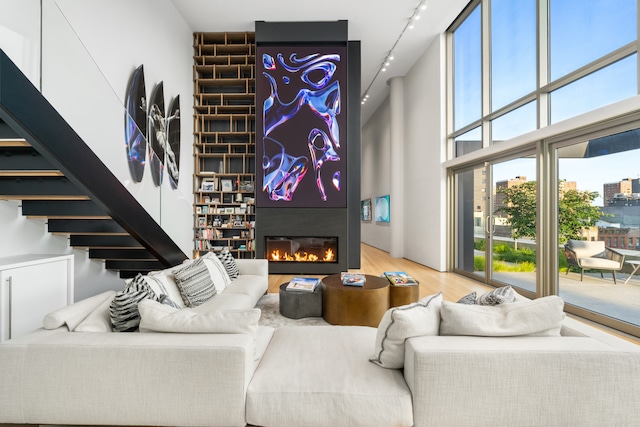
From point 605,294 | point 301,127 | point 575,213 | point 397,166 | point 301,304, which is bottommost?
point 301,304

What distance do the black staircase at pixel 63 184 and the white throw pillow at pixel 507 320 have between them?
2579 millimetres

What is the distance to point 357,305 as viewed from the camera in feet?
9.99

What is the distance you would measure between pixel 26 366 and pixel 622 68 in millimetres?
4780

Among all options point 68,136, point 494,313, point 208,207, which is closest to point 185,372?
point 494,313

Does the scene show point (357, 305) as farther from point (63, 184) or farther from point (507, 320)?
point (63, 184)

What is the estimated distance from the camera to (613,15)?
3.04 metres

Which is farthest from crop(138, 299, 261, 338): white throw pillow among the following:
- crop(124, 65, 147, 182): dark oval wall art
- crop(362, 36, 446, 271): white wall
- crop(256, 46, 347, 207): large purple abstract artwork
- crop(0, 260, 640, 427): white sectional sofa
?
crop(362, 36, 446, 271): white wall

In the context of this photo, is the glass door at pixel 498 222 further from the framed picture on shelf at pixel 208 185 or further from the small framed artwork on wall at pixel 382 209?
the framed picture on shelf at pixel 208 185

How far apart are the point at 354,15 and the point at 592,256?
4.93 meters

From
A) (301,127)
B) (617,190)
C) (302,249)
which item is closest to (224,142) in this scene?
(301,127)

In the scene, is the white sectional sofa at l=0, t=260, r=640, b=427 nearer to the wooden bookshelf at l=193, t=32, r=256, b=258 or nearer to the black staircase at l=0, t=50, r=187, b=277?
the black staircase at l=0, t=50, r=187, b=277

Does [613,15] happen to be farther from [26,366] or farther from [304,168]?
[26,366]

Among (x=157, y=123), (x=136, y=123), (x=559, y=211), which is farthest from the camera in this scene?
(x=157, y=123)

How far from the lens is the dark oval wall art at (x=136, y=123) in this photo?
3.27 meters
